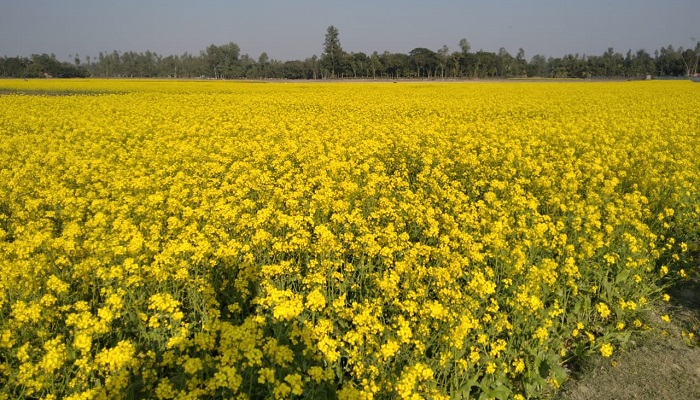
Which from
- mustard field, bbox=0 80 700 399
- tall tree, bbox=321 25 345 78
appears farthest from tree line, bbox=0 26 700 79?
mustard field, bbox=0 80 700 399

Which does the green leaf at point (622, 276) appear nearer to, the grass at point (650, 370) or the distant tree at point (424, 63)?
the grass at point (650, 370)

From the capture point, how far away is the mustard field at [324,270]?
10.1 feet

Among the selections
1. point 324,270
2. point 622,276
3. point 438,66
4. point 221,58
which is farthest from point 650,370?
point 221,58

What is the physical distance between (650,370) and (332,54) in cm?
11036

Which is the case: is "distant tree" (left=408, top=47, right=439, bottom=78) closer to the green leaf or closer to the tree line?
the tree line

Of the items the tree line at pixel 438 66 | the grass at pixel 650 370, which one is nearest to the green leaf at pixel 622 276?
the grass at pixel 650 370

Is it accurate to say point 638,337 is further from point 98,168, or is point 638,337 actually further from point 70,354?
point 98,168

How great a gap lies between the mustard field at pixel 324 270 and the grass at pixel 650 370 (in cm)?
17

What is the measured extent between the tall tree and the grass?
4184 inches

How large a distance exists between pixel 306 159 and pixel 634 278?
19.6 ft

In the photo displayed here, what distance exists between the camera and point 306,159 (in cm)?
869

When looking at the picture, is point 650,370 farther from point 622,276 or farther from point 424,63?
point 424,63

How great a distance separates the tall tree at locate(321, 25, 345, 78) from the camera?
105062 mm

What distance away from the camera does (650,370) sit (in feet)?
13.1
